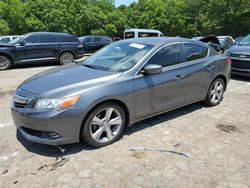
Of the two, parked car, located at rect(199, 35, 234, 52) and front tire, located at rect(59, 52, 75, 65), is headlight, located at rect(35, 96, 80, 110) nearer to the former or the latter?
front tire, located at rect(59, 52, 75, 65)

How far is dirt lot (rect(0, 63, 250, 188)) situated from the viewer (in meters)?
3.28

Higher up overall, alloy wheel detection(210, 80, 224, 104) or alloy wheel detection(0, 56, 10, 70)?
alloy wheel detection(210, 80, 224, 104)

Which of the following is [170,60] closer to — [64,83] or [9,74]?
[64,83]

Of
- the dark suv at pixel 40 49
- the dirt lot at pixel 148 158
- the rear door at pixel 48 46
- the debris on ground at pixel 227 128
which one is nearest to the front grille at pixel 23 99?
the dirt lot at pixel 148 158

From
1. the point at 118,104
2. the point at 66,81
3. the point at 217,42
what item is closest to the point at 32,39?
the point at 66,81

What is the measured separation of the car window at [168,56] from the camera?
15.2 ft

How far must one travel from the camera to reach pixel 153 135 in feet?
14.8

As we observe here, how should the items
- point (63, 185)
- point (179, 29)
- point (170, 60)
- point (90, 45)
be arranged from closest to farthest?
1. point (63, 185)
2. point (170, 60)
3. point (90, 45)
4. point (179, 29)

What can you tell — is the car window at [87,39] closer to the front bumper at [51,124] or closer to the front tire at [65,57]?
the front tire at [65,57]

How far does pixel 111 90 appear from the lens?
3953mm

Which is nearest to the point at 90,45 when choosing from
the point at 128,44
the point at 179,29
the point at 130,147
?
the point at 128,44

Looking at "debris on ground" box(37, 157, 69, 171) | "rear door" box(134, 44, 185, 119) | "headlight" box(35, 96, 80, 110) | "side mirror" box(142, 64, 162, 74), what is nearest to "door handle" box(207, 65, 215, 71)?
"rear door" box(134, 44, 185, 119)

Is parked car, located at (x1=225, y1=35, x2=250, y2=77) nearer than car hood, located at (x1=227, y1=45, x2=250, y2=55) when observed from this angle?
Yes

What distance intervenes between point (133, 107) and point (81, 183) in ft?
4.86
